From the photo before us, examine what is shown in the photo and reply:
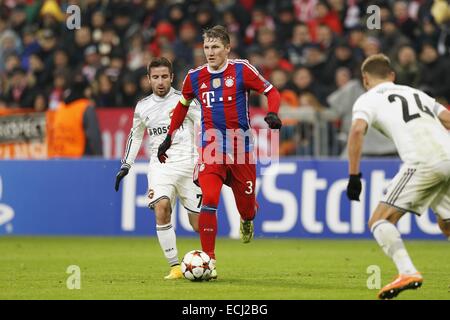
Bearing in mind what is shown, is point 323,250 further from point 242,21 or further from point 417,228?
point 242,21

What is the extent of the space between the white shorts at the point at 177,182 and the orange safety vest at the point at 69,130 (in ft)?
23.4

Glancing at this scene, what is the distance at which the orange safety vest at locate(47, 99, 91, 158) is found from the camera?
62.8ft

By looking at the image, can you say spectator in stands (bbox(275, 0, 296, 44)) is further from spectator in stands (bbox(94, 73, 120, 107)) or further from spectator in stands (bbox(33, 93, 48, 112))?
spectator in stands (bbox(33, 93, 48, 112))

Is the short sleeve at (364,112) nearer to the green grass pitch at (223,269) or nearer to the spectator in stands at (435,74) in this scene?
the green grass pitch at (223,269)

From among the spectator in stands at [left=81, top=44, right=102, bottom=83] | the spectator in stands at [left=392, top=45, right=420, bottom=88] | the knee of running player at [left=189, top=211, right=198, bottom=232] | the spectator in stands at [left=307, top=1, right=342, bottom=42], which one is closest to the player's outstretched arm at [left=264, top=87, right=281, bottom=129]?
the knee of running player at [left=189, top=211, right=198, bottom=232]

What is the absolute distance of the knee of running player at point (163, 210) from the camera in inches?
466

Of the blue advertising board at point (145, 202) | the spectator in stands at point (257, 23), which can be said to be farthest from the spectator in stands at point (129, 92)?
the blue advertising board at point (145, 202)

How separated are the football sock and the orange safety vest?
26.8ft

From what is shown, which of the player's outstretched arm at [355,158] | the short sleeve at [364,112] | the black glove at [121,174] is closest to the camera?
the player's outstretched arm at [355,158]

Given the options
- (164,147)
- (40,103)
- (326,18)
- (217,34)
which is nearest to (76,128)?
(40,103)

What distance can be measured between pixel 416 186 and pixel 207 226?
2.58 metres

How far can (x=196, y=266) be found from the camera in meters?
11.1

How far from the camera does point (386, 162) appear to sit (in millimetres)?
17188
